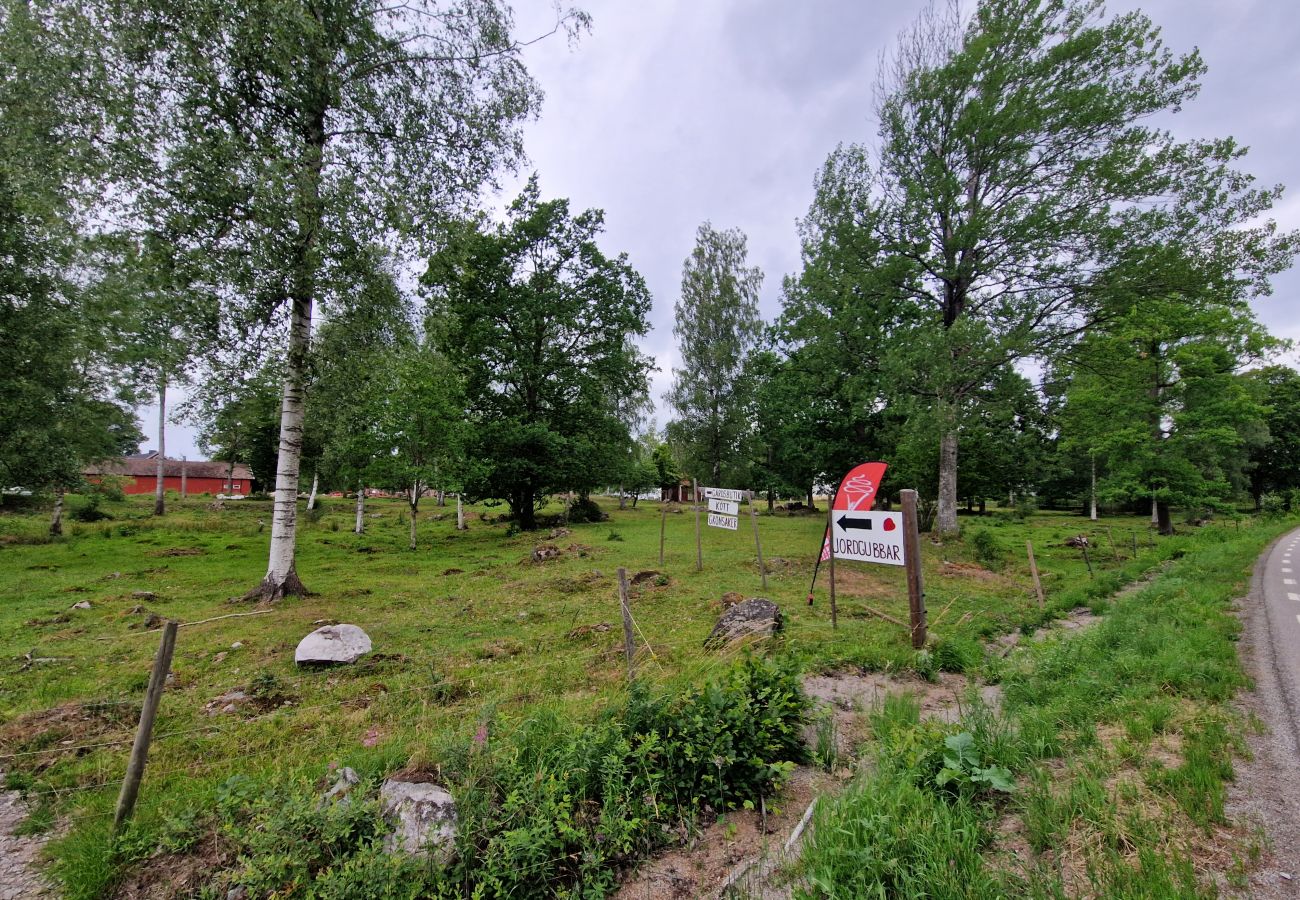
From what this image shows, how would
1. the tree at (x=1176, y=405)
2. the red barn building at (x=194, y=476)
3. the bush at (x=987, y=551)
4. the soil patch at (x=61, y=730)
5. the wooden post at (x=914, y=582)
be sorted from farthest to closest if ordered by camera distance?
1. the red barn building at (x=194, y=476)
2. the tree at (x=1176, y=405)
3. the bush at (x=987, y=551)
4. the wooden post at (x=914, y=582)
5. the soil patch at (x=61, y=730)

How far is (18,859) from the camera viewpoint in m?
2.64

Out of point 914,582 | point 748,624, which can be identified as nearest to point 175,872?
point 748,624

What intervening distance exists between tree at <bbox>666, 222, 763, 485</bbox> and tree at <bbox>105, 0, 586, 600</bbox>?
21985 millimetres

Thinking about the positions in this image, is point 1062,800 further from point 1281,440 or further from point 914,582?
point 1281,440

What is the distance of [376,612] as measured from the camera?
337 inches

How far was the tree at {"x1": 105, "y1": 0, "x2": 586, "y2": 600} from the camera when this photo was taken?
7566 millimetres

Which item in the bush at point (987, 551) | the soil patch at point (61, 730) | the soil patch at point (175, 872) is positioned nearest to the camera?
the soil patch at point (175, 872)

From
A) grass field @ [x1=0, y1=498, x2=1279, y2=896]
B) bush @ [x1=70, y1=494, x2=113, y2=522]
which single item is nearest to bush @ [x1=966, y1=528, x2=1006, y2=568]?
grass field @ [x1=0, y1=498, x2=1279, y2=896]

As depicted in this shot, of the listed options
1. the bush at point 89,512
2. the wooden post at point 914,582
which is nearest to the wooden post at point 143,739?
the wooden post at point 914,582

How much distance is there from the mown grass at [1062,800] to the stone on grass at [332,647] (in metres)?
5.56

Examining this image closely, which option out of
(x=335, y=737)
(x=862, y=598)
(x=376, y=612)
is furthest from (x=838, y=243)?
(x=335, y=737)

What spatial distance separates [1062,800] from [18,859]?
576 cm

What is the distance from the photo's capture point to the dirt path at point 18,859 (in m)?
Result: 2.43

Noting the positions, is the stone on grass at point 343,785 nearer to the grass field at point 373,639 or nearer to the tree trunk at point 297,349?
the grass field at point 373,639
